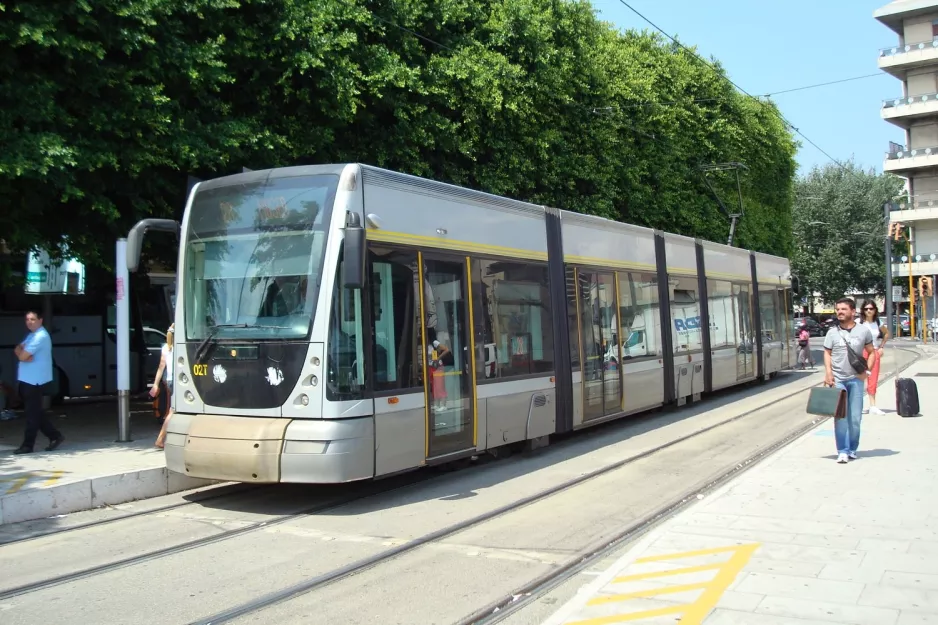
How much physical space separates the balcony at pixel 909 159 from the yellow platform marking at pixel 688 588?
192 ft

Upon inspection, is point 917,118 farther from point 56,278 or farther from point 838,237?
point 56,278

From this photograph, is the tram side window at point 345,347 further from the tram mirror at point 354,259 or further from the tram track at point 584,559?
the tram track at point 584,559

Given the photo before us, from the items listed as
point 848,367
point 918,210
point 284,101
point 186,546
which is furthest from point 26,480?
point 918,210

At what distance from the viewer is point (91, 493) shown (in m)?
8.93

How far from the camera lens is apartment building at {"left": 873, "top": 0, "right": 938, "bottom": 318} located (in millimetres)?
57531

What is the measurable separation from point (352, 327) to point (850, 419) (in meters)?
5.97

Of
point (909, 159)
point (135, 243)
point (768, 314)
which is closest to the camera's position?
point (135, 243)

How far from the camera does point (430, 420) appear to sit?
9.48 m

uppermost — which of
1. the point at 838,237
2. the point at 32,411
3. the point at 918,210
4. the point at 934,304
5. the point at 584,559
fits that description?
the point at 918,210

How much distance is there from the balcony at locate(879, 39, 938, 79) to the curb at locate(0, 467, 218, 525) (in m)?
60.1

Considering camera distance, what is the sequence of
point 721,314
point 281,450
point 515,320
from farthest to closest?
1. point 721,314
2. point 515,320
3. point 281,450

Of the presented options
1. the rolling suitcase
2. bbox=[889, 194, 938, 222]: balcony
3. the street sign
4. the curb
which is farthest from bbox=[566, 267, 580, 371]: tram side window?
bbox=[889, 194, 938, 222]: balcony

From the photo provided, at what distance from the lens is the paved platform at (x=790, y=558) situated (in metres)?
5.23

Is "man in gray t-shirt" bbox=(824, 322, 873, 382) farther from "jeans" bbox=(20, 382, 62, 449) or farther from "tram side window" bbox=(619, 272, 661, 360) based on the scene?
"jeans" bbox=(20, 382, 62, 449)
